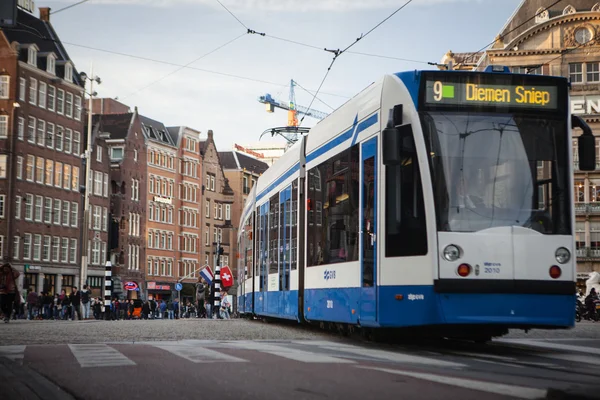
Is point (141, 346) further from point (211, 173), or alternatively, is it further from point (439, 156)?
point (211, 173)

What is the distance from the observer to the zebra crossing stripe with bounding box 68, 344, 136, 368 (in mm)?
10086

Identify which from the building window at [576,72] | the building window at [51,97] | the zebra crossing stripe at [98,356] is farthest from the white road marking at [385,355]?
the building window at [51,97]

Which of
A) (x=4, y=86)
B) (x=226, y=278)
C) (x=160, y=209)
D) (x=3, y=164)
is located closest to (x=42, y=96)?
(x=4, y=86)

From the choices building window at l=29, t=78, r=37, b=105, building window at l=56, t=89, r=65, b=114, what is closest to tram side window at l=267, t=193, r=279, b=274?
building window at l=29, t=78, r=37, b=105

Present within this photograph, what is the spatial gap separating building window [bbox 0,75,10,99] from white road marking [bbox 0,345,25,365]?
5547cm

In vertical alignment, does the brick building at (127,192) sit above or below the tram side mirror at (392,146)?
above

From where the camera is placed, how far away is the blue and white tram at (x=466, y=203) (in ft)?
40.7

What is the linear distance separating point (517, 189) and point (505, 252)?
2.65 ft

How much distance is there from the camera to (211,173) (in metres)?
106

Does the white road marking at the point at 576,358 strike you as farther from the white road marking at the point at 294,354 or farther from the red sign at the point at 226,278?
the red sign at the point at 226,278

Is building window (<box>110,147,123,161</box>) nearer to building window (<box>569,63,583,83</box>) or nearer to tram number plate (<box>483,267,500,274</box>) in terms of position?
building window (<box>569,63,583,83</box>)

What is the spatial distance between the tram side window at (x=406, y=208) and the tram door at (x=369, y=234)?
42 centimetres

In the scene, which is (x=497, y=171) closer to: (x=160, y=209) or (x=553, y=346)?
(x=553, y=346)

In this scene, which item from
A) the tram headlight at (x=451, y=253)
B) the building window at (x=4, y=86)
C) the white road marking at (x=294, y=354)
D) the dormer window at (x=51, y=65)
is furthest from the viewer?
the dormer window at (x=51, y=65)
